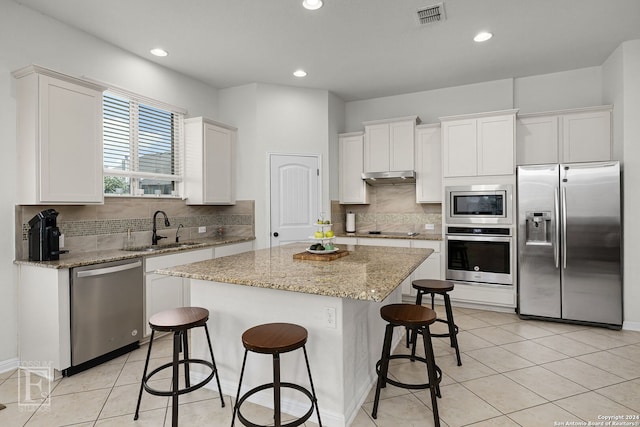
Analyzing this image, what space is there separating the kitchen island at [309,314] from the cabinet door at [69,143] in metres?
1.41

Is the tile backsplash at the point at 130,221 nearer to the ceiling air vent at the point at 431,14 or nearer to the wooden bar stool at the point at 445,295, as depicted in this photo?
the wooden bar stool at the point at 445,295

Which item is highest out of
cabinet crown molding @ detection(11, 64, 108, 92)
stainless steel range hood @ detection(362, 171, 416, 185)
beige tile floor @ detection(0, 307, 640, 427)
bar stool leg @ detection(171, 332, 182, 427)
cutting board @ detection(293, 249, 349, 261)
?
cabinet crown molding @ detection(11, 64, 108, 92)

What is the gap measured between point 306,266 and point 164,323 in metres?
0.94

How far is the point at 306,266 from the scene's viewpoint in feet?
7.98

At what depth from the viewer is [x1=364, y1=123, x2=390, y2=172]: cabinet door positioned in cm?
503

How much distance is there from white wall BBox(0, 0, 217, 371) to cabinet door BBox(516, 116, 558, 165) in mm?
4639

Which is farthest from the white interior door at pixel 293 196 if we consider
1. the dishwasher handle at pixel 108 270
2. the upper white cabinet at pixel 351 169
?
the dishwasher handle at pixel 108 270

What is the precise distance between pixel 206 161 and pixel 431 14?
9.70 feet

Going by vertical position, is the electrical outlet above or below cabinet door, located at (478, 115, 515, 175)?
below

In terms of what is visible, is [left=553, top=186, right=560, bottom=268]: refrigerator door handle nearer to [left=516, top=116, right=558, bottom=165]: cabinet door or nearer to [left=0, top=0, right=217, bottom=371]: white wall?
[left=516, top=116, right=558, bottom=165]: cabinet door

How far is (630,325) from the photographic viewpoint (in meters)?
3.62

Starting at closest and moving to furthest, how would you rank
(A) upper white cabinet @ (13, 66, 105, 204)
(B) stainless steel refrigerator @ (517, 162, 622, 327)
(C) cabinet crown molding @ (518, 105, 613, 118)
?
(A) upper white cabinet @ (13, 66, 105, 204)
(B) stainless steel refrigerator @ (517, 162, 622, 327)
(C) cabinet crown molding @ (518, 105, 613, 118)

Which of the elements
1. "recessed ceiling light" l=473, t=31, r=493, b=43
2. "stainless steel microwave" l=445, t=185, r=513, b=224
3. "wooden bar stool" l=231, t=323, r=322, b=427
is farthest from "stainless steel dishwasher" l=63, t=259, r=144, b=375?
"recessed ceiling light" l=473, t=31, r=493, b=43

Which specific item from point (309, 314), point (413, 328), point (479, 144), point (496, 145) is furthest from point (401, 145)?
point (309, 314)
